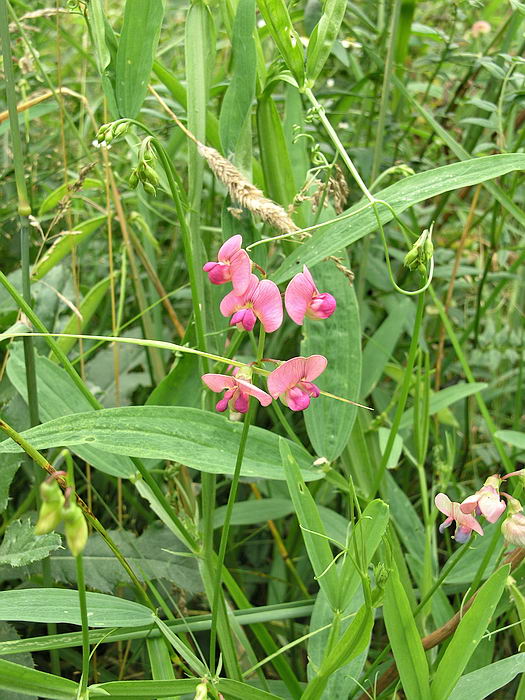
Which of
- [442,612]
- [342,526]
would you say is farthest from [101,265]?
[442,612]

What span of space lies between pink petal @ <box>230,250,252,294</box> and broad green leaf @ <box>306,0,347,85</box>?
25 cm

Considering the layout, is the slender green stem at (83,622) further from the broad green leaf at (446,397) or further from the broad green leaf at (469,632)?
the broad green leaf at (446,397)

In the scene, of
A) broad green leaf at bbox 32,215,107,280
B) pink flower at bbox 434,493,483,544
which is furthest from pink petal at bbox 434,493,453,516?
broad green leaf at bbox 32,215,107,280

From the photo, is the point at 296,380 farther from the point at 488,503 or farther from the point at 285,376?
the point at 488,503

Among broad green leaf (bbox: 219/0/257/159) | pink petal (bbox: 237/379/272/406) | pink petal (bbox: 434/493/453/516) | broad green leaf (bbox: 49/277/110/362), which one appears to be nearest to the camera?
pink petal (bbox: 237/379/272/406)

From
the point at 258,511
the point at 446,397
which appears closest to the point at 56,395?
the point at 258,511

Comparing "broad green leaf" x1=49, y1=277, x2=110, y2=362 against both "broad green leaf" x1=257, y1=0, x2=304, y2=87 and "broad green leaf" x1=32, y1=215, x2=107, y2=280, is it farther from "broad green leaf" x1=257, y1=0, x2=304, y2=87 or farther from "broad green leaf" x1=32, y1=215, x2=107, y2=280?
"broad green leaf" x1=257, y1=0, x2=304, y2=87

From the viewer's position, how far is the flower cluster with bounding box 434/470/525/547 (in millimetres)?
561

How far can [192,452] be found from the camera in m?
0.64

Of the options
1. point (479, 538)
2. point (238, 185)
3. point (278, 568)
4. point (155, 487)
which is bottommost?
point (278, 568)

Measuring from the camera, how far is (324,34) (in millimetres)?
720

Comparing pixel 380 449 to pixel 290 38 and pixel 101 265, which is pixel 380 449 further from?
pixel 101 265

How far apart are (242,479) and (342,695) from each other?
0.96ft

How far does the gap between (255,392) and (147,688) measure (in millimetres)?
243
